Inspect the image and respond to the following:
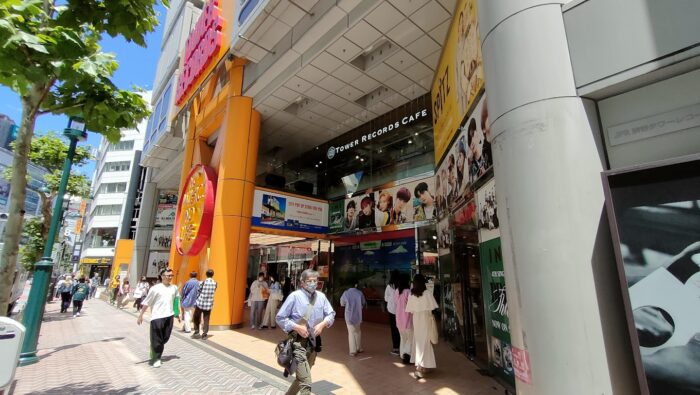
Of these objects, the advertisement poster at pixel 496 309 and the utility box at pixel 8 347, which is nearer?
the utility box at pixel 8 347

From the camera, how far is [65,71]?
3.23 m

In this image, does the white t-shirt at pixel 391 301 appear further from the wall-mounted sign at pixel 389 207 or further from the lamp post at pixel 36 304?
the lamp post at pixel 36 304

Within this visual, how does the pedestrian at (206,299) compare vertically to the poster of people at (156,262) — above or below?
below

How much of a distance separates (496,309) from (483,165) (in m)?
2.15

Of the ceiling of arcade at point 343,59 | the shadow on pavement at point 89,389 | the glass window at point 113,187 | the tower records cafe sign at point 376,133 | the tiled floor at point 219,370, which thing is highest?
the glass window at point 113,187

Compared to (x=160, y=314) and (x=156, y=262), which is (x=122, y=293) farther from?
(x=160, y=314)

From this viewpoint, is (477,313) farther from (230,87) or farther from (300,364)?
(230,87)

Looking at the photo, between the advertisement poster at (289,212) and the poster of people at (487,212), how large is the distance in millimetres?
8180

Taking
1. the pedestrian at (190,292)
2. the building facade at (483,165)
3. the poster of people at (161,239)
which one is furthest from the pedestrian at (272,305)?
the poster of people at (161,239)

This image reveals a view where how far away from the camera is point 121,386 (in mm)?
5023

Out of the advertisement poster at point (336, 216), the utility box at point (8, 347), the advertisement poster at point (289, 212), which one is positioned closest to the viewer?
the utility box at point (8, 347)

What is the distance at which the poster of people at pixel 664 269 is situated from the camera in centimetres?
206

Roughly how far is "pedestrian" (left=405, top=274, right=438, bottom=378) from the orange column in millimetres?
6697

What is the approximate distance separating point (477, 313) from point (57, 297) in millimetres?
29169
